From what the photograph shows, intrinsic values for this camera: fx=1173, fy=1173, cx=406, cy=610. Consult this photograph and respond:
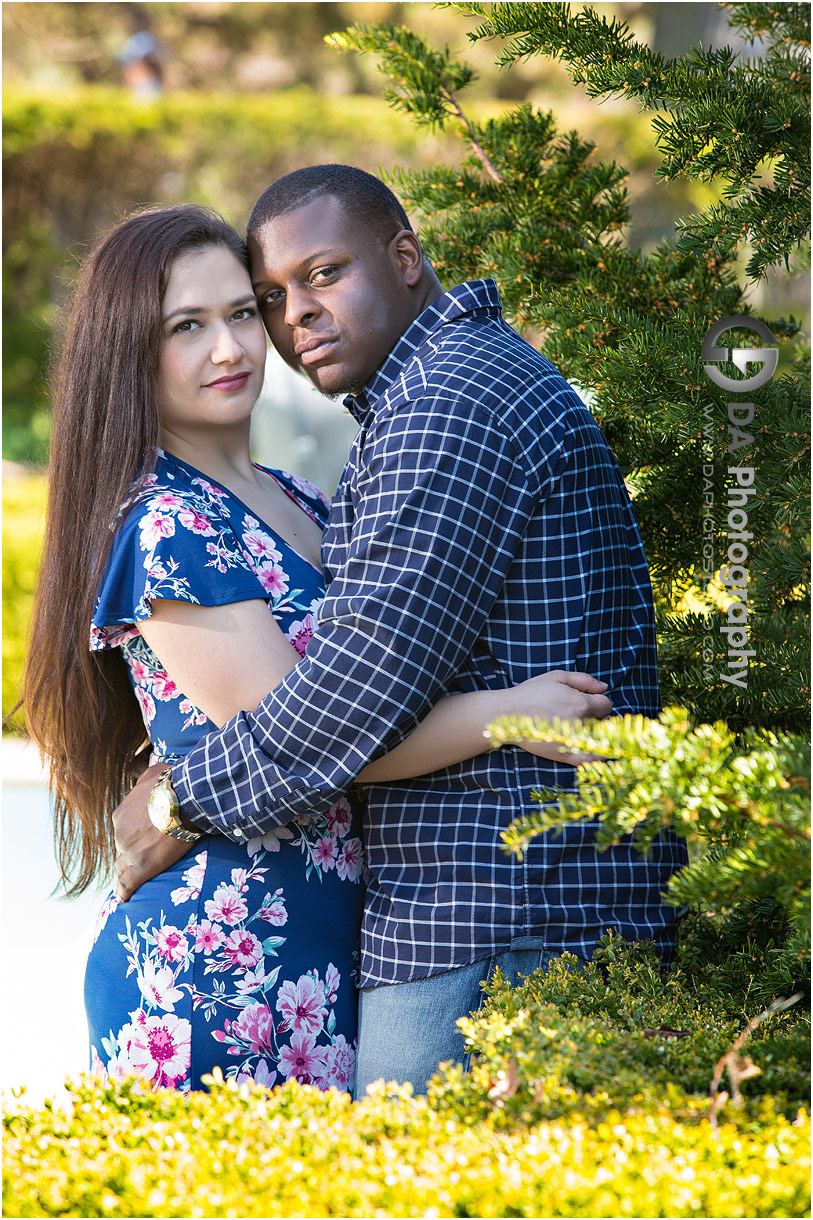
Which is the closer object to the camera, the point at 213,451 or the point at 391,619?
the point at 391,619

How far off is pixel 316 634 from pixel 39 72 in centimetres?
1671

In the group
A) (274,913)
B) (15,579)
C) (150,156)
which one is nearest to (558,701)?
(274,913)

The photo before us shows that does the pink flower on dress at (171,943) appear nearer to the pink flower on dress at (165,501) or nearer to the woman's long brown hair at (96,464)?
the woman's long brown hair at (96,464)

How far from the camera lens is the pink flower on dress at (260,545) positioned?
2080 millimetres

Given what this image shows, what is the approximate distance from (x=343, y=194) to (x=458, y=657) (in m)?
0.83

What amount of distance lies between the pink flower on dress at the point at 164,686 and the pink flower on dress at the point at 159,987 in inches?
16.9

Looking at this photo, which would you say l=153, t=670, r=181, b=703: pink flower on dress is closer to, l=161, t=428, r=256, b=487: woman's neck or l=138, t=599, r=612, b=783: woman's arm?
l=138, t=599, r=612, b=783: woman's arm

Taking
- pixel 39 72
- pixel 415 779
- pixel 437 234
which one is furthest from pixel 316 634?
pixel 39 72

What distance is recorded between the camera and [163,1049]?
1877mm

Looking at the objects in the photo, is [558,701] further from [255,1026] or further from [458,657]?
[255,1026]

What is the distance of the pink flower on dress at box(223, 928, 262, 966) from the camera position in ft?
6.20

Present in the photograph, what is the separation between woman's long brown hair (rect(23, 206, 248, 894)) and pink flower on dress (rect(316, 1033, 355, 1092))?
65 cm

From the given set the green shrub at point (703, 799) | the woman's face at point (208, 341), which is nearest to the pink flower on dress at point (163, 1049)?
the green shrub at point (703, 799)

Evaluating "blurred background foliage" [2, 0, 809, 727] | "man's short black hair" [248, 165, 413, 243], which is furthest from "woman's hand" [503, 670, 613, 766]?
"blurred background foliage" [2, 0, 809, 727]
